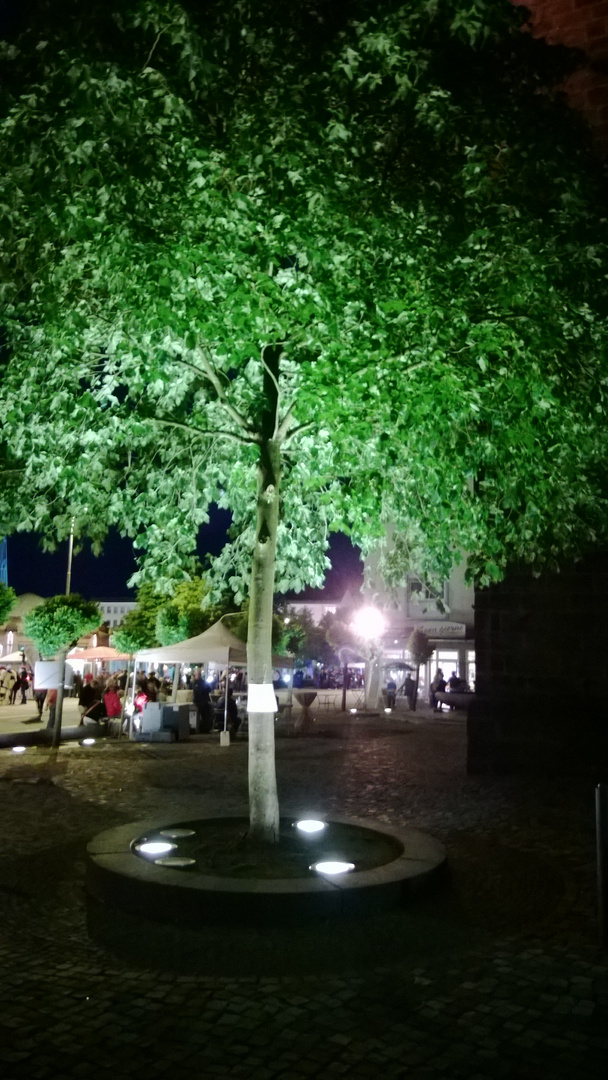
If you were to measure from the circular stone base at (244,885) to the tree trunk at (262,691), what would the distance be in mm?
358

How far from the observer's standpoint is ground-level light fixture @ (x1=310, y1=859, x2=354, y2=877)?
6.92 metres

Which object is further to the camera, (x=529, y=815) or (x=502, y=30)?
(x=529, y=815)

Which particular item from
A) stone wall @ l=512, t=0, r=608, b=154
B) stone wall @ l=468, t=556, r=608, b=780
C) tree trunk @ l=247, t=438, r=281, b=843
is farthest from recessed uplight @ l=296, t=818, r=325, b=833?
stone wall @ l=512, t=0, r=608, b=154

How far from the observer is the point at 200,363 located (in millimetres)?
8648

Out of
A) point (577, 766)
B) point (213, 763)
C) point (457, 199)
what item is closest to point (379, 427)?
point (457, 199)

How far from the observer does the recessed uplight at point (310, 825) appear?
8.38 m

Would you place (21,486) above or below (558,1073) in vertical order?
above

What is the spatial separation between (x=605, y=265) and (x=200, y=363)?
3872 millimetres

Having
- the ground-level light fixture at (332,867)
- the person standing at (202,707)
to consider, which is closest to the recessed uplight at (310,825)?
the ground-level light fixture at (332,867)

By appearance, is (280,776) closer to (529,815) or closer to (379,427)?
(529,815)

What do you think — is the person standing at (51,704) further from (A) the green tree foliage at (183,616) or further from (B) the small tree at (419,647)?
(B) the small tree at (419,647)

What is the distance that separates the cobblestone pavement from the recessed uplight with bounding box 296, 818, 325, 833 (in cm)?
125

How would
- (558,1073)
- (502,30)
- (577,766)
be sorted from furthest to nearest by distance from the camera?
(577,766)
(502,30)
(558,1073)

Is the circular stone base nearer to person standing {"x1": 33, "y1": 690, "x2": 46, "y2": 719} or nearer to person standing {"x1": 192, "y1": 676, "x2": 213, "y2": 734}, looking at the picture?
person standing {"x1": 192, "y1": 676, "x2": 213, "y2": 734}
